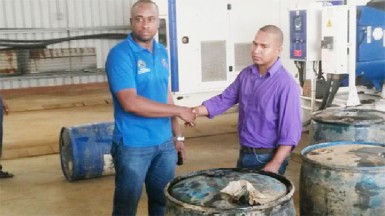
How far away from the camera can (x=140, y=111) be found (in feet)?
8.26

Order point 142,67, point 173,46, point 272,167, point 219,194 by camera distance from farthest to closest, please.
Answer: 1. point 173,46
2. point 142,67
3. point 272,167
4. point 219,194

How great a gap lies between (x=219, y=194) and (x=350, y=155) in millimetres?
989

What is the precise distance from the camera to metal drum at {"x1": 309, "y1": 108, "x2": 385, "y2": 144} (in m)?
3.14

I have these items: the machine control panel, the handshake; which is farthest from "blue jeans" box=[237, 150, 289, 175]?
the machine control panel

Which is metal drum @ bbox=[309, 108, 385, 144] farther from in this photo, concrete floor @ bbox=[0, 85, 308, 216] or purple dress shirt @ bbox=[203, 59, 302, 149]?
concrete floor @ bbox=[0, 85, 308, 216]

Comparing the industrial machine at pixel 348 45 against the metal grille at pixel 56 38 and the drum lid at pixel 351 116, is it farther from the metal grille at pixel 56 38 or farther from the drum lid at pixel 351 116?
the metal grille at pixel 56 38

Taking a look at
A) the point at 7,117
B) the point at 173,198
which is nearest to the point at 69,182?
the point at 173,198

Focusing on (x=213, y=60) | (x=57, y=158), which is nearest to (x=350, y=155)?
(x=57, y=158)

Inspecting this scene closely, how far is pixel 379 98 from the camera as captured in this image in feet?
17.4

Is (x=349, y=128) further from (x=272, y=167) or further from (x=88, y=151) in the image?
(x=88, y=151)

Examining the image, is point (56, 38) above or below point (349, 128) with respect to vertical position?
above

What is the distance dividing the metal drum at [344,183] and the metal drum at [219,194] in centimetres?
43

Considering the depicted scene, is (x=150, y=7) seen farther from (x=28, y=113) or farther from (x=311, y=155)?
(x=28, y=113)

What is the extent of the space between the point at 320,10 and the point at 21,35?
7823mm
